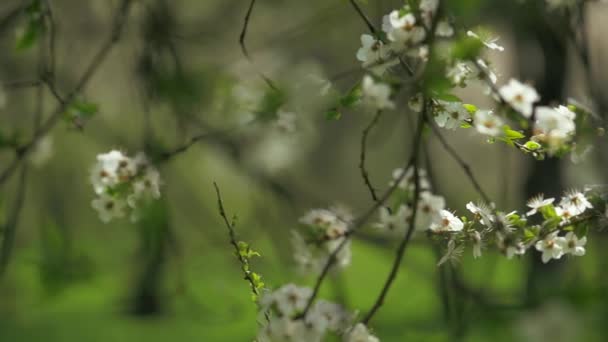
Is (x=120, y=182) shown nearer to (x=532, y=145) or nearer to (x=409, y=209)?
(x=409, y=209)

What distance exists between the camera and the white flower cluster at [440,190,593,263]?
113 cm

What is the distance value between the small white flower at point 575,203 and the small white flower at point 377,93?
419 mm

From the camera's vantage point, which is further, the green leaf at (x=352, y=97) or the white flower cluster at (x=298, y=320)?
the green leaf at (x=352, y=97)

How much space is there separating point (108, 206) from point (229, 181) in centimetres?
624

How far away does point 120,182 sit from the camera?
1221 millimetres

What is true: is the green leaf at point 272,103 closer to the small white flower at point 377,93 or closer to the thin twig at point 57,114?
the thin twig at point 57,114

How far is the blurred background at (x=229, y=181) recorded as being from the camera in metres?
1.65

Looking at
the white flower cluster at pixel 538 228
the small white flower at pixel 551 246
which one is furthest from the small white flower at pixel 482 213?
the small white flower at pixel 551 246

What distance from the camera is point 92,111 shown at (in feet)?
4.32

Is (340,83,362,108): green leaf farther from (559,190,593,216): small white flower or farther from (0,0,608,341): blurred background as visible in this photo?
(559,190,593,216): small white flower

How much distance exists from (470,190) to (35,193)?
3848mm

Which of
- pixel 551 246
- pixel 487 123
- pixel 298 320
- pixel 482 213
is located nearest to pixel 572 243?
pixel 551 246

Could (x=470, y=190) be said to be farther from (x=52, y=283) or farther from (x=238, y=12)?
(x=52, y=283)

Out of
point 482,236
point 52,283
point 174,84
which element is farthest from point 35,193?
point 482,236
